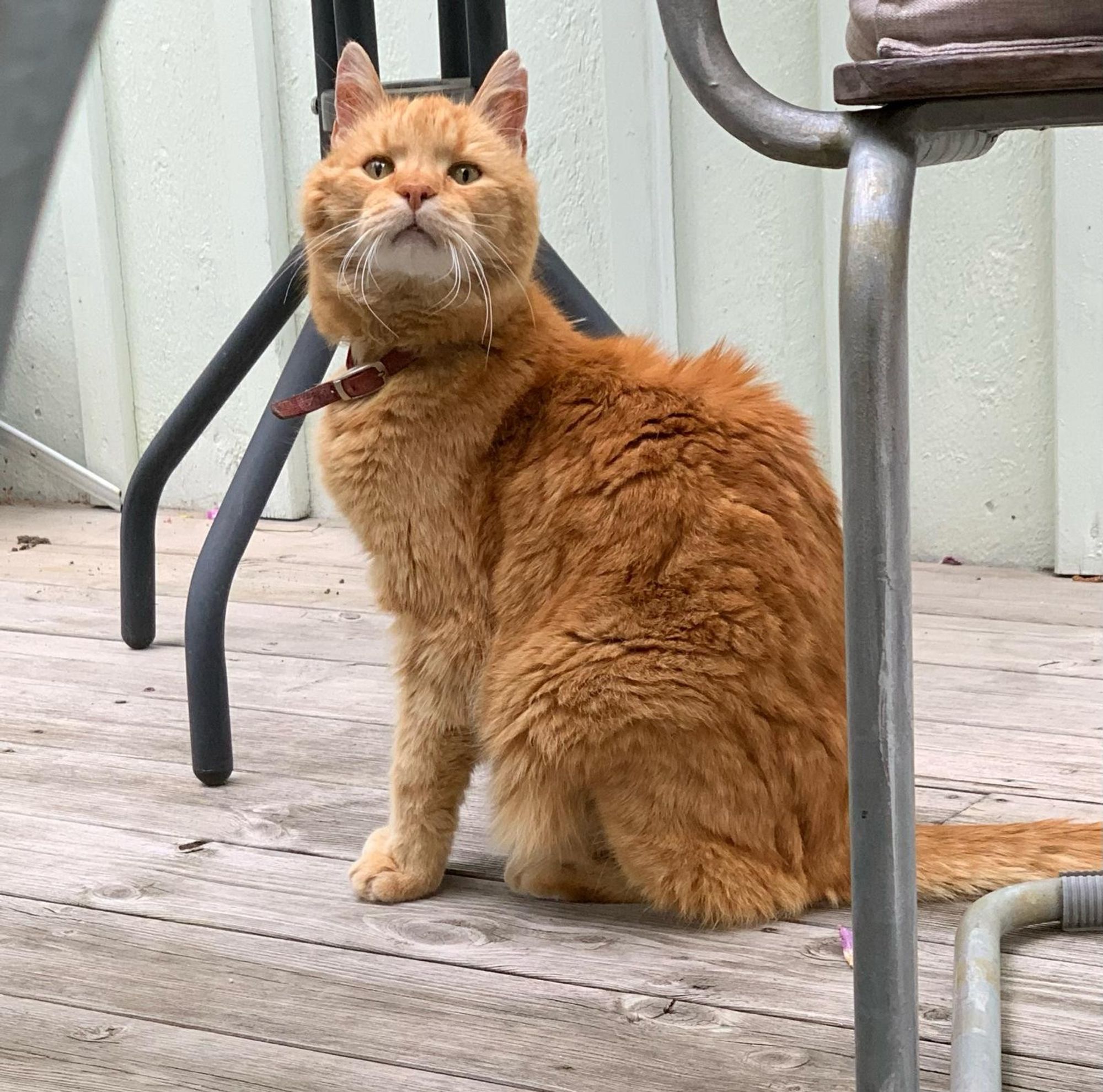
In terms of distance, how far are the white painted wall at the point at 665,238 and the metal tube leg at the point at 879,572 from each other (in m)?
1.69

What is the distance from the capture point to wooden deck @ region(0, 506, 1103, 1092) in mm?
1058

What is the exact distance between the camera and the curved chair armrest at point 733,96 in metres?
0.75

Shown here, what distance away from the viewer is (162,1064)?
1063 mm

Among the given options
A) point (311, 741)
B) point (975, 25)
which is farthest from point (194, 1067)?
point (975, 25)

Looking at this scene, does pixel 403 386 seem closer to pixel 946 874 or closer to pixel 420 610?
pixel 420 610

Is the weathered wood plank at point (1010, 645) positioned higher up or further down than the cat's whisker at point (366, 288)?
further down

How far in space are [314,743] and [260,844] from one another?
0.98ft

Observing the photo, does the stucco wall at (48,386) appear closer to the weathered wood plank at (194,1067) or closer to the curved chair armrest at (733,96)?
the weathered wood plank at (194,1067)

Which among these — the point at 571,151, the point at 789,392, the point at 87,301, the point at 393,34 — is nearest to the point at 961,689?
the point at 789,392

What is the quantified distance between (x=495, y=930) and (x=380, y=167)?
72 centimetres

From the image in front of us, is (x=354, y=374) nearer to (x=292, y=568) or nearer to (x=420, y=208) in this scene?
(x=420, y=208)

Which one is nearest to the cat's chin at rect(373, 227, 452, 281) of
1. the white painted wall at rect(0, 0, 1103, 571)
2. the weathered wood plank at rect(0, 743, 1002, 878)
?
the weathered wood plank at rect(0, 743, 1002, 878)

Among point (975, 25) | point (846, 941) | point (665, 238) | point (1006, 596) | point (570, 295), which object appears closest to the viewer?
point (975, 25)

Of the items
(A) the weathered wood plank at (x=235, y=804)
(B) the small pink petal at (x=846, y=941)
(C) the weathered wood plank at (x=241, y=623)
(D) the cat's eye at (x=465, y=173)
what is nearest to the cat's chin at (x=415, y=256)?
(D) the cat's eye at (x=465, y=173)
